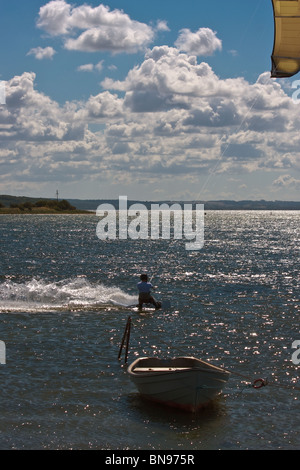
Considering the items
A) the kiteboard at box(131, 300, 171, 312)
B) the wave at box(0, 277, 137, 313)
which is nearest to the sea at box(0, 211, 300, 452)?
the wave at box(0, 277, 137, 313)

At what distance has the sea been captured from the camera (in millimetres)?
15484

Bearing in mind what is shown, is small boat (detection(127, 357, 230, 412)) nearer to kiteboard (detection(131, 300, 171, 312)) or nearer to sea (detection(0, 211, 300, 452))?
sea (detection(0, 211, 300, 452))

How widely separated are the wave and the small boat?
16274mm

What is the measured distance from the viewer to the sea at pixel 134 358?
15484 mm

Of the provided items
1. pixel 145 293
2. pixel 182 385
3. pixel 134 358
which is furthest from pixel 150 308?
pixel 182 385

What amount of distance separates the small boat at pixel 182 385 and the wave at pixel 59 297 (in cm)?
1627

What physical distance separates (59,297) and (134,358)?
16.9 meters

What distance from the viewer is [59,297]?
127 ft

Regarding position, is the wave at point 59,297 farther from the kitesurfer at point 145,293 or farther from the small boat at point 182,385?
the small boat at point 182,385

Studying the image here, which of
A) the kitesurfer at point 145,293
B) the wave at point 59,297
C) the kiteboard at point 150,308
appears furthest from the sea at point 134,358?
the kitesurfer at point 145,293

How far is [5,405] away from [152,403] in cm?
424

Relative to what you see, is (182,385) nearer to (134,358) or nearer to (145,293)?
(134,358)

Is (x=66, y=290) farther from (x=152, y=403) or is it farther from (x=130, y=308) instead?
→ (x=152, y=403)
